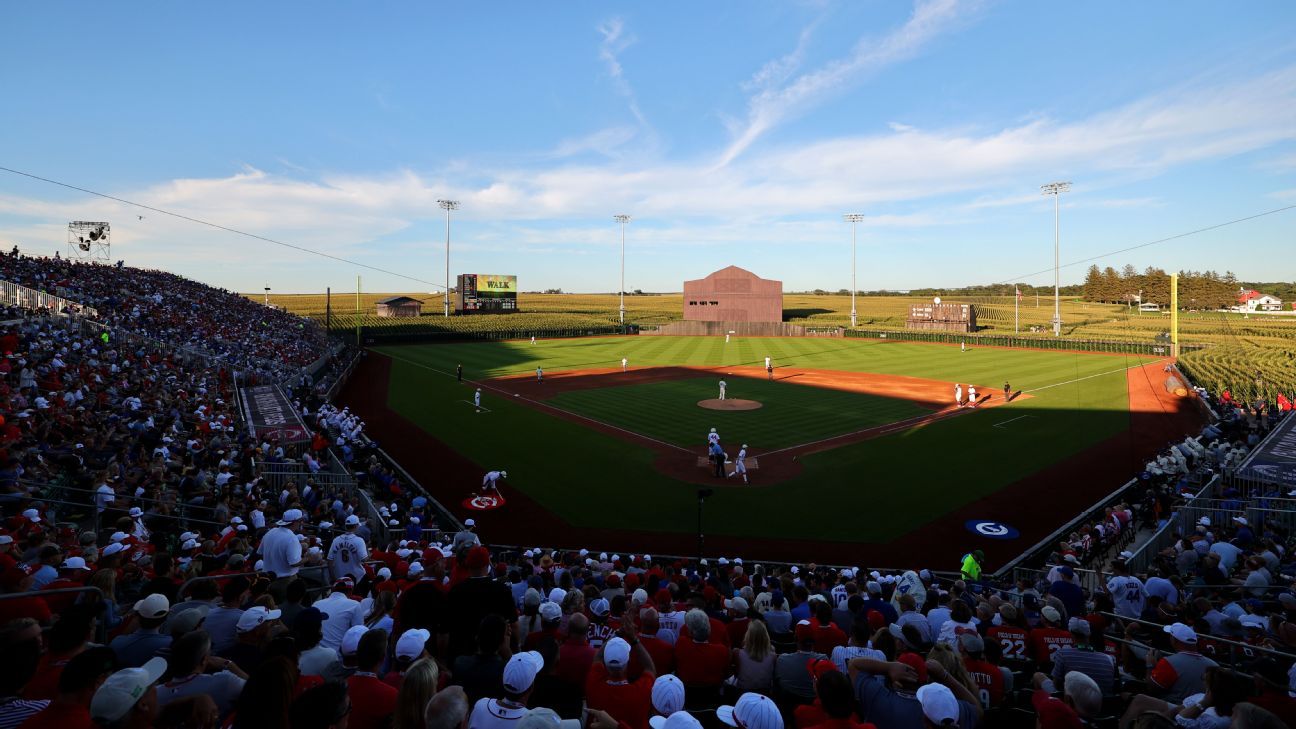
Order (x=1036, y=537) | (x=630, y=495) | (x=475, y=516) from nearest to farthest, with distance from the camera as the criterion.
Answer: (x=1036, y=537) → (x=475, y=516) → (x=630, y=495)

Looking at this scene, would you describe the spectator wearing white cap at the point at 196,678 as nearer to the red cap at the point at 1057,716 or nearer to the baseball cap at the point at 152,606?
the baseball cap at the point at 152,606

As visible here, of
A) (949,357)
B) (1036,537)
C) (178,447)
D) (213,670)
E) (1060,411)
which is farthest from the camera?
(949,357)

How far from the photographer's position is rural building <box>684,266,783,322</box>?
89.7 m

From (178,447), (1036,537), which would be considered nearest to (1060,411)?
(1036,537)

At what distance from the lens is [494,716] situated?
3807 millimetres

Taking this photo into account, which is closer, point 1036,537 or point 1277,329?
point 1036,537

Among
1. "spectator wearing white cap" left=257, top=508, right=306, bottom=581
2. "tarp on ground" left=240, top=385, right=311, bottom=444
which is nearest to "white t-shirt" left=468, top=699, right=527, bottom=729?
"spectator wearing white cap" left=257, top=508, right=306, bottom=581

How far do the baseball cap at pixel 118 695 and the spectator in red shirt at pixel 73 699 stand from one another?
62 millimetres

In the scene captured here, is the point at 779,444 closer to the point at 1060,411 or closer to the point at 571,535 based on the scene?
the point at 571,535

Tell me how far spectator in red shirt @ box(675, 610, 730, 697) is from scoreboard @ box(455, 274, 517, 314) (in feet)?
313

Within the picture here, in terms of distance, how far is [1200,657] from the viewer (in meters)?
6.05

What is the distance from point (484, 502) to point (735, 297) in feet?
244

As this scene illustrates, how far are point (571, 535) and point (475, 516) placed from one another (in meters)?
3.30

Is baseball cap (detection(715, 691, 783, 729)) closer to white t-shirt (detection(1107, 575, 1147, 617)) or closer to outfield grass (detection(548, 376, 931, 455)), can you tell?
white t-shirt (detection(1107, 575, 1147, 617))
